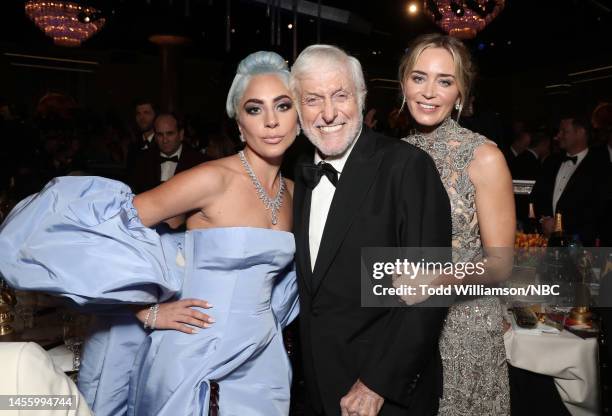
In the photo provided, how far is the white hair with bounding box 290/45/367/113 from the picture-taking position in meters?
1.61

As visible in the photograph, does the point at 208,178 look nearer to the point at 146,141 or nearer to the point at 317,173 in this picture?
the point at 317,173

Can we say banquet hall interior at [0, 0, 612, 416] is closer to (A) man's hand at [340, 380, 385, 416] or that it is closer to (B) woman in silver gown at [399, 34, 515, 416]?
(B) woman in silver gown at [399, 34, 515, 416]

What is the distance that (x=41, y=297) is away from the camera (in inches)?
96.3

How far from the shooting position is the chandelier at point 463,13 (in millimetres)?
5430

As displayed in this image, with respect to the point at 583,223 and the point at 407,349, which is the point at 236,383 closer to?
the point at 407,349

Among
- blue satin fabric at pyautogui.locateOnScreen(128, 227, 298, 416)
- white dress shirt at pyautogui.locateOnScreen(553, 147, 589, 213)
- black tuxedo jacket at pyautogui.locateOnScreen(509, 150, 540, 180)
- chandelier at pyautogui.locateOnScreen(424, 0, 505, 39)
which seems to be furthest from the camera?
black tuxedo jacket at pyautogui.locateOnScreen(509, 150, 540, 180)

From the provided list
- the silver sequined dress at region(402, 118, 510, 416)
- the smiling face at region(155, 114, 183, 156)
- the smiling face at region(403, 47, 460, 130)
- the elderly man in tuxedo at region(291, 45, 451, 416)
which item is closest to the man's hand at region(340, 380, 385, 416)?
the elderly man in tuxedo at region(291, 45, 451, 416)

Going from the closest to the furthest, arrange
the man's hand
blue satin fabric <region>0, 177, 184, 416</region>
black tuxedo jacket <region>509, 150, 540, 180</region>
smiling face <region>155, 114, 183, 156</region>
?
the man's hand, blue satin fabric <region>0, 177, 184, 416</region>, smiling face <region>155, 114, 183, 156</region>, black tuxedo jacket <region>509, 150, 540, 180</region>

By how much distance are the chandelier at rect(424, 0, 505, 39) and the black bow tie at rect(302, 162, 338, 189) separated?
4.23 m

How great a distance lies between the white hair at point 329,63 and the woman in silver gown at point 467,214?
0.87ft

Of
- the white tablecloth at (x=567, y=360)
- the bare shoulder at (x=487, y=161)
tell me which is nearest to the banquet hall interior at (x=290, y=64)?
the white tablecloth at (x=567, y=360)

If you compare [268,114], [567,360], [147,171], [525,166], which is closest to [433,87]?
[268,114]

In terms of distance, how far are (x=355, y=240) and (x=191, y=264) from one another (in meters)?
0.64

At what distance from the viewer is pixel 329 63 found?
1.61 metres
